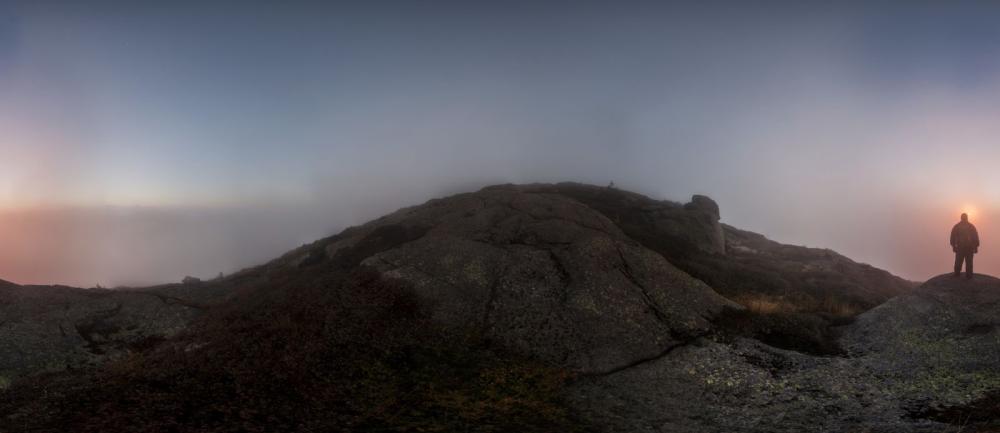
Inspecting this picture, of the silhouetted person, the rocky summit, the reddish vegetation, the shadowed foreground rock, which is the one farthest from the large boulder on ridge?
the silhouetted person

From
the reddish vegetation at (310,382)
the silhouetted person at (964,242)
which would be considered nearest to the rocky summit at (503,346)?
the reddish vegetation at (310,382)

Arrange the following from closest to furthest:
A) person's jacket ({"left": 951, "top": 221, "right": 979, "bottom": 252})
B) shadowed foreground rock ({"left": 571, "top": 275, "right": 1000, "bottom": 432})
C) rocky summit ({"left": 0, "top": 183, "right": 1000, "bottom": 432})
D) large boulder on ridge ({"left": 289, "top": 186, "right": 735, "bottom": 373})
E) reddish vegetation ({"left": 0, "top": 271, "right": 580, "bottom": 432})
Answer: reddish vegetation ({"left": 0, "top": 271, "right": 580, "bottom": 432}) → shadowed foreground rock ({"left": 571, "top": 275, "right": 1000, "bottom": 432}) → rocky summit ({"left": 0, "top": 183, "right": 1000, "bottom": 432}) → large boulder on ridge ({"left": 289, "top": 186, "right": 735, "bottom": 373}) → person's jacket ({"left": 951, "top": 221, "right": 979, "bottom": 252})

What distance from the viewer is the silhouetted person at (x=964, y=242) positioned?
33.6m

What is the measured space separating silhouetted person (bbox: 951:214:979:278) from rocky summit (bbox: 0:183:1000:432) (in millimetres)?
1375

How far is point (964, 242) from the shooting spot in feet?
111

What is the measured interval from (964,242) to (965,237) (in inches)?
15.8

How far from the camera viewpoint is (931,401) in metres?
22.5

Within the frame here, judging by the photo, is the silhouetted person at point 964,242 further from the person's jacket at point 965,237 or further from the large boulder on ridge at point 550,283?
the large boulder on ridge at point 550,283

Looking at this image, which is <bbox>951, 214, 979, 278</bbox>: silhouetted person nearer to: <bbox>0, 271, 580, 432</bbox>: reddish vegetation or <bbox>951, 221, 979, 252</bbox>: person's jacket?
<bbox>951, 221, 979, 252</bbox>: person's jacket

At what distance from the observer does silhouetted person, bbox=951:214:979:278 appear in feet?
110

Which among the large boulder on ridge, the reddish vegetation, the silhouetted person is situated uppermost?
Result: the silhouetted person

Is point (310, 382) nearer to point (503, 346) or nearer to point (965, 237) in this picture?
point (503, 346)

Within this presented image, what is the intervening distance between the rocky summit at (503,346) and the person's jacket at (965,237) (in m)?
2.61

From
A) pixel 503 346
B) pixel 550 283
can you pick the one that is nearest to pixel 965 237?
pixel 550 283
